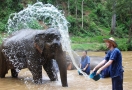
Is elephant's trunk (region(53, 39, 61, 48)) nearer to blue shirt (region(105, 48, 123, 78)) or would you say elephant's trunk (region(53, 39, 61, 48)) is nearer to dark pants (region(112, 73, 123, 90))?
blue shirt (region(105, 48, 123, 78))

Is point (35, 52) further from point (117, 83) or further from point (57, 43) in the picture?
point (117, 83)

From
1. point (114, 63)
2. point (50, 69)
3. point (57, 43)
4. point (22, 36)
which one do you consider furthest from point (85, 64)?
point (114, 63)

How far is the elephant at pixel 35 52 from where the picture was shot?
731 centimetres

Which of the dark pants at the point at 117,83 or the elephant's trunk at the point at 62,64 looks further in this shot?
the elephant's trunk at the point at 62,64

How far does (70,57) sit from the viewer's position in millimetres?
11609

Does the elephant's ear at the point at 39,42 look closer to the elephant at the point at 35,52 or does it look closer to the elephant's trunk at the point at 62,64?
the elephant at the point at 35,52

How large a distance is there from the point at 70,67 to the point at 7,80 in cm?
322

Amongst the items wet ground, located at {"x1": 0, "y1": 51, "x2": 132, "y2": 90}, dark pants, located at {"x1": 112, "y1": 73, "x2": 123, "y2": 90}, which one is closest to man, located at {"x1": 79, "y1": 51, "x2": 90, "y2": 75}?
wet ground, located at {"x1": 0, "y1": 51, "x2": 132, "y2": 90}

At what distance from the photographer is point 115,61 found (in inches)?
212

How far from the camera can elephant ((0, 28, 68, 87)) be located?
731 centimetres

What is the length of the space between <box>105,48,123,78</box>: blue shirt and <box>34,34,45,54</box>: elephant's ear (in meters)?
2.56

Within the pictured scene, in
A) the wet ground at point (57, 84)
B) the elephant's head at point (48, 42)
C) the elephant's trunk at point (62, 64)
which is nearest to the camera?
the elephant's trunk at point (62, 64)

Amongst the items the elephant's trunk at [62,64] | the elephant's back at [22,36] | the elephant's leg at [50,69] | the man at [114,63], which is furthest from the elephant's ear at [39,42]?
the man at [114,63]

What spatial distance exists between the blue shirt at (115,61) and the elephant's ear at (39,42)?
2557 mm
